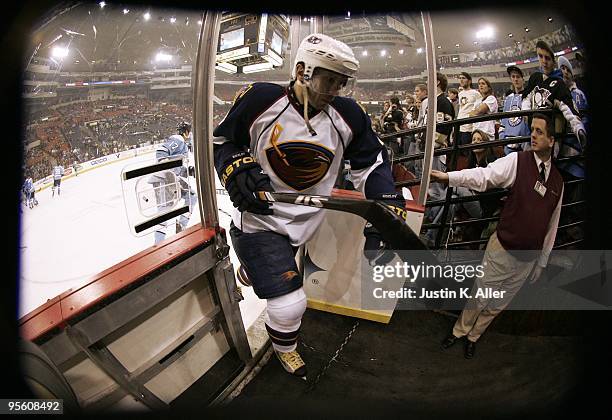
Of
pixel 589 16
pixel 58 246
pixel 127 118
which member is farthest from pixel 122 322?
pixel 589 16

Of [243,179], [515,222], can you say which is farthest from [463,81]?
[243,179]

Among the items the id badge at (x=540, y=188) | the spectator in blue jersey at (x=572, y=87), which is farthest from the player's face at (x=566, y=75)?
the id badge at (x=540, y=188)

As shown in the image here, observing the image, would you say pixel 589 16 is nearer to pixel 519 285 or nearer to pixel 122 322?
pixel 519 285

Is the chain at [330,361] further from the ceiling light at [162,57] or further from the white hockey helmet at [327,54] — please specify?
the ceiling light at [162,57]

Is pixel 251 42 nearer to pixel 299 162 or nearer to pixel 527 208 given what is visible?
pixel 299 162

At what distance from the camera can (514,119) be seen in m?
0.74

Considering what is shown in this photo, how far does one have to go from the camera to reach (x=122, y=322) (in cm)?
77

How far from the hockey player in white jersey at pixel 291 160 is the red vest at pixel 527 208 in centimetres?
28

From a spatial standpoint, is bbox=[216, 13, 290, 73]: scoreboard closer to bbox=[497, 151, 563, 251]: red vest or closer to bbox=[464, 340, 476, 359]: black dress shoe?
bbox=[497, 151, 563, 251]: red vest

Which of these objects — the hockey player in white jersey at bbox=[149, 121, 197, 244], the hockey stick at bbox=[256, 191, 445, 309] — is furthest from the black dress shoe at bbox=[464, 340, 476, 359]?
the hockey player in white jersey at bbox=[149, 121, 197, 244]

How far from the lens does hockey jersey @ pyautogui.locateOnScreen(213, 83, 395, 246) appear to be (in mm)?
845

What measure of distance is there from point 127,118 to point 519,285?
1.16m

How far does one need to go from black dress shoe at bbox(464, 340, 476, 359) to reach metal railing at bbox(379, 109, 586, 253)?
11.2 inches

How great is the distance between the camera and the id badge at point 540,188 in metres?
0.75
